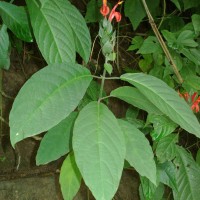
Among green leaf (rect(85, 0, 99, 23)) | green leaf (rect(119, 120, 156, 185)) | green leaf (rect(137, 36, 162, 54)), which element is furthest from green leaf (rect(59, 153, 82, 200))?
green leaf (rect(85, 0, 99, 23))

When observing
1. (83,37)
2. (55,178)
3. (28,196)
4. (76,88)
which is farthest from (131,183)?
(76,88)

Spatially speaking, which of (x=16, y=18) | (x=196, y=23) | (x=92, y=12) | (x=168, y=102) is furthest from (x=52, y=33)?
(x=92, y=12)

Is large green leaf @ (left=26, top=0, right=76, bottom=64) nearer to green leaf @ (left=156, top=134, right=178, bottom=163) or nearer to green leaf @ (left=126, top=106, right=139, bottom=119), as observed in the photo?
green leaf @ (left=156, top=134, right=178, bottom=163)

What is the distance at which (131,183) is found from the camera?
5.83ft

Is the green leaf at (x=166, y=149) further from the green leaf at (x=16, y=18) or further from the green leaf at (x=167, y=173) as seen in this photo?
the green leaf at (x=16, y=18)

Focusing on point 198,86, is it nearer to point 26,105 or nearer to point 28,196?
A: point 26,105

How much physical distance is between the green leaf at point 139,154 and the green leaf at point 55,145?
15 cm

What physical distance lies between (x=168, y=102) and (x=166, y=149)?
41cm

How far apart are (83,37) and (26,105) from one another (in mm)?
346

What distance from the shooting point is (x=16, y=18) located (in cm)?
98

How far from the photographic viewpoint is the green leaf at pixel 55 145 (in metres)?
0.85

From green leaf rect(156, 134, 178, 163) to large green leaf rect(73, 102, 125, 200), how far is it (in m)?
0.43

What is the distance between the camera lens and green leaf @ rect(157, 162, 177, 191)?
1.14 metres

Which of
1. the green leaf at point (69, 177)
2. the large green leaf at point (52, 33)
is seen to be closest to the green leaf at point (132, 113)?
the green leaf at point (69, 177)
